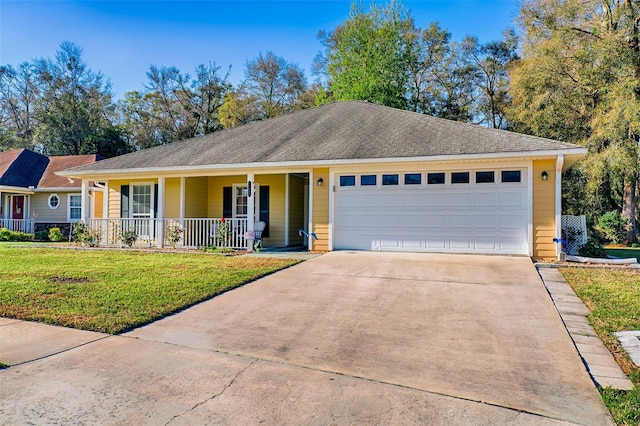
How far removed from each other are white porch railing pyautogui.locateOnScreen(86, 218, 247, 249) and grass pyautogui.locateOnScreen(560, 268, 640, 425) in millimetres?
8537

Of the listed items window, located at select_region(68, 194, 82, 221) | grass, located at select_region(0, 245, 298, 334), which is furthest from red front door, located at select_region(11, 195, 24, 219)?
grass, located at select_region(0, 245, 298, 334)

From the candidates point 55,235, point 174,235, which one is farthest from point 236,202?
point 55,235

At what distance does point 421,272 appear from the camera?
746cm

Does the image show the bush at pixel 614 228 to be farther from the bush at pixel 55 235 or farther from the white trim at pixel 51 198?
the white trim at pixel 51 198

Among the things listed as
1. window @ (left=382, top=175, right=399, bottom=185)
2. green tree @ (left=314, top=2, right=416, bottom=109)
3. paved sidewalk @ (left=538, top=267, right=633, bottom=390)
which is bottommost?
paved sidewalk @ (left=538, top=267, right=633, bottom=390)

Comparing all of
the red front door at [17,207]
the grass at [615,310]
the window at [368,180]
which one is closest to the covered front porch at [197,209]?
the window at [368,180]

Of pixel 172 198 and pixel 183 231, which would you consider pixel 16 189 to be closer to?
pixel 172 198

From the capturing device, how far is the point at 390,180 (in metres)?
10.5

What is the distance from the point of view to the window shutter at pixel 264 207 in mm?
13477

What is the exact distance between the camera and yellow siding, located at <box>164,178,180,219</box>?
13.6m

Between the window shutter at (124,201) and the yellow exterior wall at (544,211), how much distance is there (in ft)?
42.4

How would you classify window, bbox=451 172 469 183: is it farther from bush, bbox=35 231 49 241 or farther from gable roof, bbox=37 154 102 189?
bush, bbox=35 231 49 241

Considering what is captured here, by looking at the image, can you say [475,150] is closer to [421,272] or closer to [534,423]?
[421,272]

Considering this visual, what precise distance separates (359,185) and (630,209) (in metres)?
16.3
